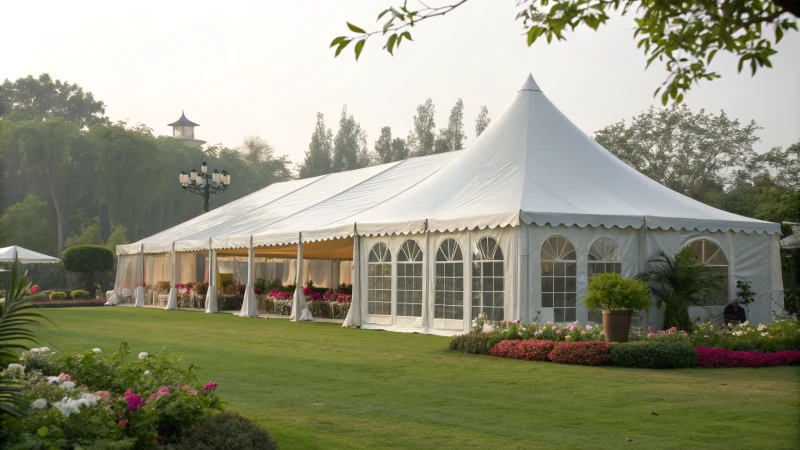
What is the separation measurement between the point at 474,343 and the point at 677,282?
4523 millimetres

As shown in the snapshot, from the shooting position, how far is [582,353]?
42.0ft

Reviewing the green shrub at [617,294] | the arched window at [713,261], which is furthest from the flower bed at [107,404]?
the arched window at [713,261]

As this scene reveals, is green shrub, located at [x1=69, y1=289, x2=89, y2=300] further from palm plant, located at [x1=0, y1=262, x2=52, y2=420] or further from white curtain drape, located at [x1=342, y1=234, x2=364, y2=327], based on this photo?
palm plant, located at [x1=0, y1=262, x2=52, y2=420]

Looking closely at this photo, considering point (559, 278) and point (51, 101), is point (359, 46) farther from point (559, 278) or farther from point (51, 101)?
point (51, 101)

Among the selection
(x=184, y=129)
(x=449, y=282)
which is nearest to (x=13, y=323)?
(x=449, y=282)

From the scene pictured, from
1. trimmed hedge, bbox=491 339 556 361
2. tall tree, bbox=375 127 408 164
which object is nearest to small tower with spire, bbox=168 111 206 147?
tall tree, bbox=375 127 408 164

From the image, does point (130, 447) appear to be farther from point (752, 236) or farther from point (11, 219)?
point (11, 219)

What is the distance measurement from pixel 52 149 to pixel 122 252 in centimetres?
2588

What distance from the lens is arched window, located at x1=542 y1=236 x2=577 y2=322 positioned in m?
16.1

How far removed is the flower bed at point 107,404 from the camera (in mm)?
5000

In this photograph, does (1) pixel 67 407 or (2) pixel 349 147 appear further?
(2) pixel 349 147

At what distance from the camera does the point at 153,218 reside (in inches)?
2420

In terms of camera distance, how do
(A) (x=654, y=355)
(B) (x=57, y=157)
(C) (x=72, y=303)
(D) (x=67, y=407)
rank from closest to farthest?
(D) (x=67, y=407) → (A) (x=654, y=355) → (C) (x=72, y=303) → (B) (x=57, y=157)

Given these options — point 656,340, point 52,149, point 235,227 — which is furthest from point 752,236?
point 52,149
